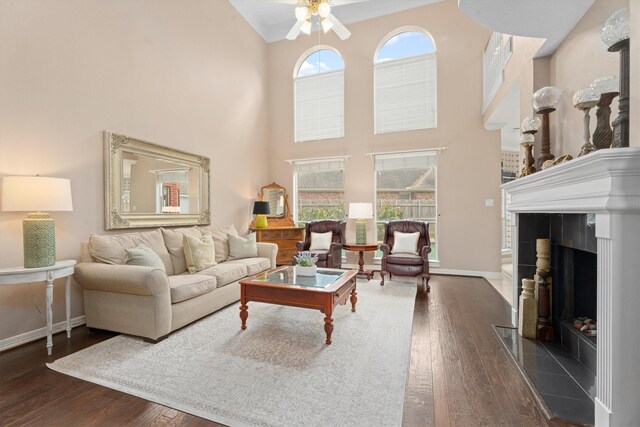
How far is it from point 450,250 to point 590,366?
338 cm

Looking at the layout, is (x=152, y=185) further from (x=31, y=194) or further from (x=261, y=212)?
(x=261, y=212)

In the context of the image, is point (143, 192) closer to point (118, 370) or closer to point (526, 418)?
point (118, 370)

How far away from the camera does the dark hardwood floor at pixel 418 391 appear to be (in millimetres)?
1636

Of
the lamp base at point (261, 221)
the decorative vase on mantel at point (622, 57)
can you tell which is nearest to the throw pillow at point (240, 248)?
the lamp base at point (261, 221)

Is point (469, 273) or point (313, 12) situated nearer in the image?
point (313, 12)

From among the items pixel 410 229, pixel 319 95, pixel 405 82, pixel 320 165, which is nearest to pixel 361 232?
pixel 410 229

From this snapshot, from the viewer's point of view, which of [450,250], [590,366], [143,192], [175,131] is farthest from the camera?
[450,250]

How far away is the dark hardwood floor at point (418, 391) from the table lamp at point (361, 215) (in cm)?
262

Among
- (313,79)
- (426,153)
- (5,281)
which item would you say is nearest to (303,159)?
(313,79)

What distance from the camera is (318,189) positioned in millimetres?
6387

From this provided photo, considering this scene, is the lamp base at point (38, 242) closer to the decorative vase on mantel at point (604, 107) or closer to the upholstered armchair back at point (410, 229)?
the decorative vase on mantel at point (604, 107)

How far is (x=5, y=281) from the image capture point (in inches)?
88.8

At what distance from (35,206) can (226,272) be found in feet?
5.79

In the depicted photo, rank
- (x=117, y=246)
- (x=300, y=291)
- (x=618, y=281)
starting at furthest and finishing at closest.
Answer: (x=117, y=246) < (x=300, y=291) < (x=618, y=281)
